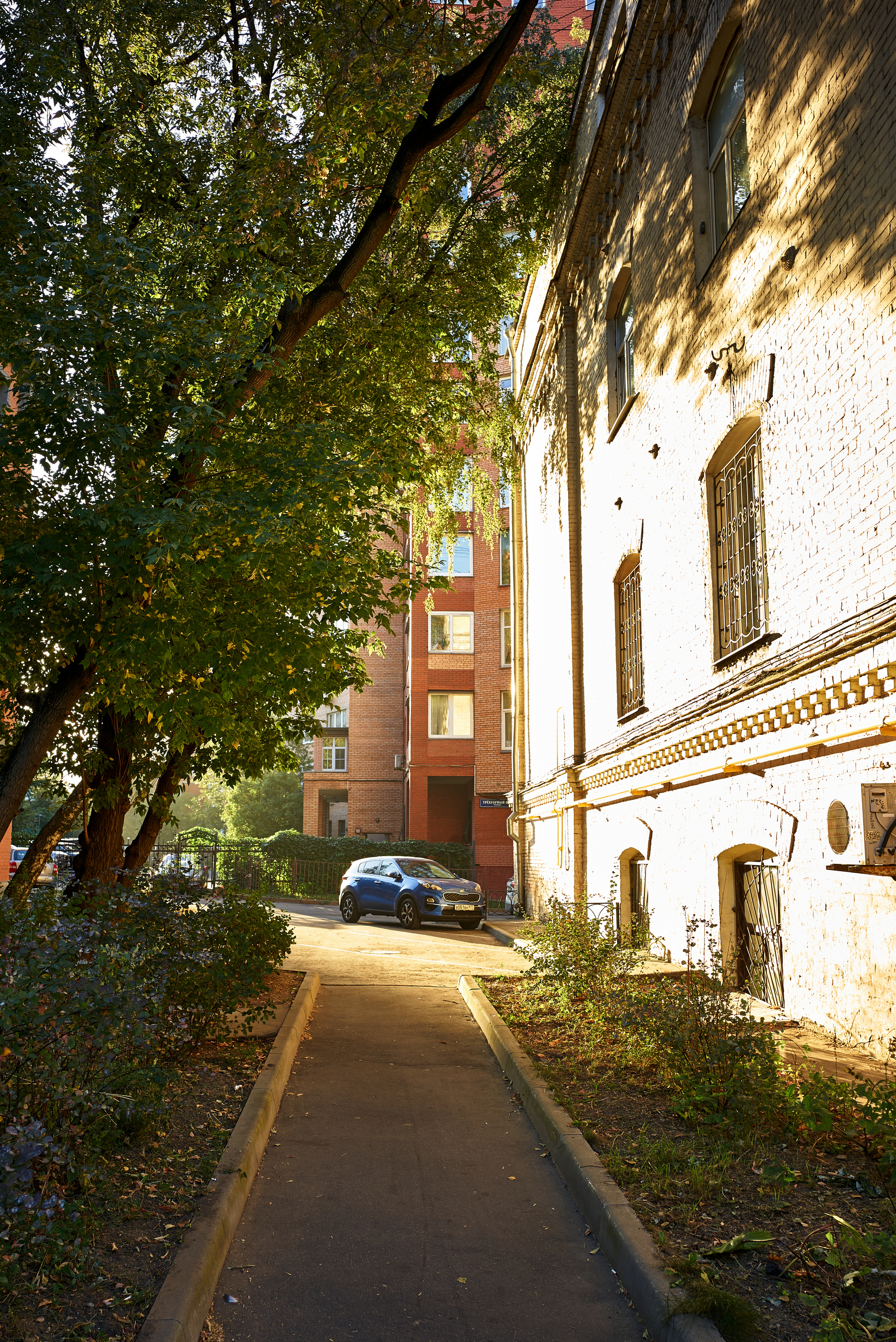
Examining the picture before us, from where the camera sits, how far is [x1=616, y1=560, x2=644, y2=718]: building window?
13641mm

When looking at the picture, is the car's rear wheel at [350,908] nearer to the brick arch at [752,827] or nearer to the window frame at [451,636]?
the window frame at [451,636]

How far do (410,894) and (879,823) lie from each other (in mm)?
17051

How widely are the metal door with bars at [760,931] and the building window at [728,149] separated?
6.23 metres

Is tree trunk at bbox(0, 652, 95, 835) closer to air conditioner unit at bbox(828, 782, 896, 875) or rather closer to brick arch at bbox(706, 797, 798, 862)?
brick arch at bbox(706, 797, 798, 862)

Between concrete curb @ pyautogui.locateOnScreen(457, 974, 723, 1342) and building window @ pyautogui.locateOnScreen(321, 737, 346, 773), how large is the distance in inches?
1412

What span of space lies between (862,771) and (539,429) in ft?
54.3

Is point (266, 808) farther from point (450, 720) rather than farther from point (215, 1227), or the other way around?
point (215, 1227)

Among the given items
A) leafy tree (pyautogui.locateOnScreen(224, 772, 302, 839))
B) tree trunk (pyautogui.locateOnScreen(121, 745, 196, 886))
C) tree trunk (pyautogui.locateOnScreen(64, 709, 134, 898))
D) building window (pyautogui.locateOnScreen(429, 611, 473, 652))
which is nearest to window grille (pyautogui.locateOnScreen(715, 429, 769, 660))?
tree trunk (pyautogui.locateOnScreen(121, 745, 196, 886))

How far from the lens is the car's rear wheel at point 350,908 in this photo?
23.7 metres

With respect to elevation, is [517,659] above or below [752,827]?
above

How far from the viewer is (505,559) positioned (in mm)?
34344

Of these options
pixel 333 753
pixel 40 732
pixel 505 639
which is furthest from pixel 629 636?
pixel 333 753

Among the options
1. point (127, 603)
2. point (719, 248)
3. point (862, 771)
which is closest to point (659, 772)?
point (862, 771)

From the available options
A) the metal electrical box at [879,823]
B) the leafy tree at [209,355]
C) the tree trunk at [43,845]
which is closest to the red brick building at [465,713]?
the leafy tree at [209,355]
